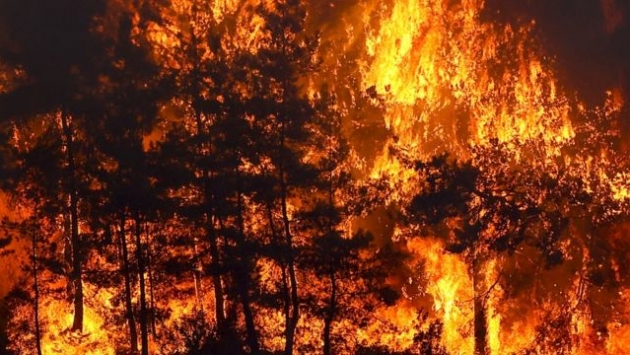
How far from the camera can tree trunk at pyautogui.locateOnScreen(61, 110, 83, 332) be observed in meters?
20.9

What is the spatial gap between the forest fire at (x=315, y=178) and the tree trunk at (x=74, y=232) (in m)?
0.11

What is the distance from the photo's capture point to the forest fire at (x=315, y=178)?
58.9ft

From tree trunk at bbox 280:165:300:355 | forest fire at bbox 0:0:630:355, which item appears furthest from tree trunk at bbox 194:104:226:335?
tree trunk at bbox 280:165:300:355

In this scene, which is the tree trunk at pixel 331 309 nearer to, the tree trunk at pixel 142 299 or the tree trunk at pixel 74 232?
the tree trunk at pixel 142 299

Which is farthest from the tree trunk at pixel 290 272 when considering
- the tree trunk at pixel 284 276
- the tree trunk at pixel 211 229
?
the tree trunk at pixel 211 229

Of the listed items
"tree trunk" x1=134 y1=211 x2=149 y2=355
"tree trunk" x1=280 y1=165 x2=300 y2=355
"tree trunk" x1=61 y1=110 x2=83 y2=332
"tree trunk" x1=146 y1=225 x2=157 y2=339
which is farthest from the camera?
"tree trunk" x1=61 y1=110 x2=83 y2=332

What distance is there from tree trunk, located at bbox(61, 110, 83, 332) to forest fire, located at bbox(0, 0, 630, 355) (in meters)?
0.11

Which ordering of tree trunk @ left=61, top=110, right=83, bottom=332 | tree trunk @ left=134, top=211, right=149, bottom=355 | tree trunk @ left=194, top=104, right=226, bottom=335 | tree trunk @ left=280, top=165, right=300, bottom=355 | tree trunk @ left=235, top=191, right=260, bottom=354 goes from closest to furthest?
tree trunk @ left=280, top=165, right=300, bottom=355, tree trunk @ left=235, top=191, right=260, bottom=354, tree trunk @ left=194, top=104, right=226, bottom=335, tree trunk @ left=134, top=211, right=149, bottom=355, tree trunk @ left=61, top=110, right=83, bottom=332

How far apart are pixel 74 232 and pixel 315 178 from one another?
9.38 m

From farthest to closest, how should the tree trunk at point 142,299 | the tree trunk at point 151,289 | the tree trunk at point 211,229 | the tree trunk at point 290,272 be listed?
the tree trunk at point 151,289 < the tree trunk at point 142,299 < the tree trunk at point 211,229 < the tree trunk at point 290,272

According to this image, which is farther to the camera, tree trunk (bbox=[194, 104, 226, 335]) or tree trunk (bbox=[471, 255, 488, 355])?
tree trunk (bbox=[471, 255, 488, 355])

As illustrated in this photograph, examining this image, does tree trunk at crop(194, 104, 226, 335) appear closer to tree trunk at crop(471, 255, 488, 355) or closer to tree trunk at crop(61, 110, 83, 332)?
tree trunk at crop(61, 110, 83, 332)

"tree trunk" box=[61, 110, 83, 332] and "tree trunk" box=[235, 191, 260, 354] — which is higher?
"tree trunk" box=[61, 110, 83, 332]

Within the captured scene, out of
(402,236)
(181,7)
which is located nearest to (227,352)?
(402,236)
